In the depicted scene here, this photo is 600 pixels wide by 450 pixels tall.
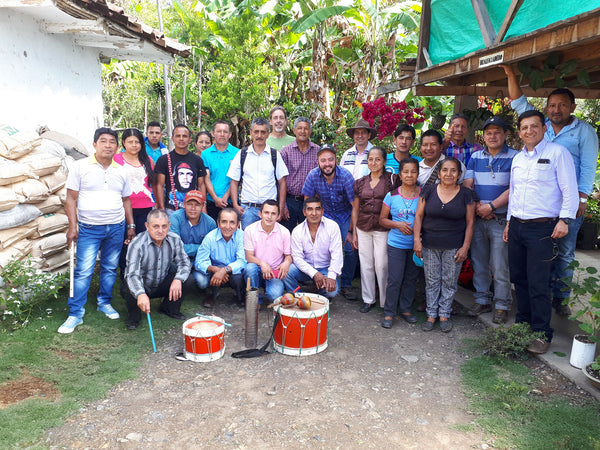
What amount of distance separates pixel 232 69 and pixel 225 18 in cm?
154

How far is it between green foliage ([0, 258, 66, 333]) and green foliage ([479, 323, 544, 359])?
435cm

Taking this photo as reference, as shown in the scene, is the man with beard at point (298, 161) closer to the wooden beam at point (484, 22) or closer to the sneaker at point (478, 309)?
the wooden beam at point (484, 22)

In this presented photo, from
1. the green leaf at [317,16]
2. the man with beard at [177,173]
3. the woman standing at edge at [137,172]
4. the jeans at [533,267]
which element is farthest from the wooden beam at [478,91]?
the green leaf at [317,16]

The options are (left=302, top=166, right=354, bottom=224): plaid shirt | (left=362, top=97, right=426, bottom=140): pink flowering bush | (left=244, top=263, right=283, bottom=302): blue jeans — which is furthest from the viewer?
(left=362, top=97, right=426, bottom=140): pink flowering bush

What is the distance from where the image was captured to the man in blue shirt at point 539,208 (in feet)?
12.8

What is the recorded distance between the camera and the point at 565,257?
4371mm

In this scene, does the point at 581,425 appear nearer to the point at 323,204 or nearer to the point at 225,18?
the point at 323,204

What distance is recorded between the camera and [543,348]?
4.14m

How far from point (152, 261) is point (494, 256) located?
3610 mm

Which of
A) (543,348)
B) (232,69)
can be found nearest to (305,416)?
(543,348)

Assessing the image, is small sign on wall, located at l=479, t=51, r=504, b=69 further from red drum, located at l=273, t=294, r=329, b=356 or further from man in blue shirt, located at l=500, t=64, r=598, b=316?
red drum, located at l=273, t=294, r=329, b=356

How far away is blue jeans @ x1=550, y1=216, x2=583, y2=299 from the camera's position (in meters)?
4.25

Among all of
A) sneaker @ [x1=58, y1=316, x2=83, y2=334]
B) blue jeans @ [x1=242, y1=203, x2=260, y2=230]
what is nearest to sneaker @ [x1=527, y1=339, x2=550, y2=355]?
blue jeans @ [x1=242, y1=203, x2=260, y2=230]

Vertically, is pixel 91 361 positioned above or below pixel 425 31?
below
